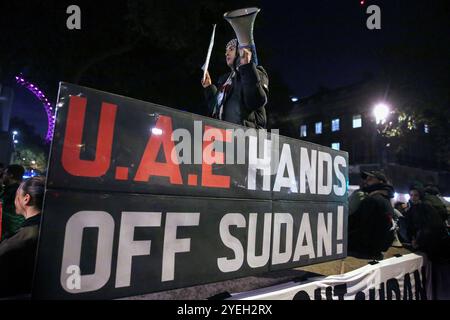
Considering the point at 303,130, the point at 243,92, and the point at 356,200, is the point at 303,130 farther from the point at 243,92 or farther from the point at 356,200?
the point at 243,92

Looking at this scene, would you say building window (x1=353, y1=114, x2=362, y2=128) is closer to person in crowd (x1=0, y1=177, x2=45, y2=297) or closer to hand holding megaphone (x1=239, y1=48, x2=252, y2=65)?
hand holding megaphone (x1=239, y1=48, x2=252, y2=65)

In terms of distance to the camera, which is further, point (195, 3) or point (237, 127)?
point (195, 3)

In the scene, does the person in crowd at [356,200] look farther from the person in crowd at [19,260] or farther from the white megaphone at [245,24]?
the person in crowd at [19,260]

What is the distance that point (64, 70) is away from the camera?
36.2 feet

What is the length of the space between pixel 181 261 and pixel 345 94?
36.5 metres

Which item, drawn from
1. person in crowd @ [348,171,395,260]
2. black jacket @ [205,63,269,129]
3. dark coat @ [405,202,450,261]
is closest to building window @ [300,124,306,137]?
dark coat @ [405,202,450,261]

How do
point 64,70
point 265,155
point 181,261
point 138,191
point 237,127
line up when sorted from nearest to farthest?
point 138,191 < point 181,261 < point 237,127 < point 265,155 < point 64,70

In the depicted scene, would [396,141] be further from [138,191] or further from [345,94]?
[138,191]

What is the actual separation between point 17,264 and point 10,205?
10.1 ft

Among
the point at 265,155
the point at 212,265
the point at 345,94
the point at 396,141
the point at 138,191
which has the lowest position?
the point at 212,265

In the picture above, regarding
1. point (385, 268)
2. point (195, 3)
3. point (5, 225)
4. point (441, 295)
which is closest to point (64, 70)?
point (195, 3)

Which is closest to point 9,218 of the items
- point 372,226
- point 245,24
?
point 245,24

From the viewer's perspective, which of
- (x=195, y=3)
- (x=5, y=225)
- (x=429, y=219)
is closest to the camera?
(x=5, y=225)

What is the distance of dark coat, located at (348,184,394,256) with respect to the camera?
15.2ft
